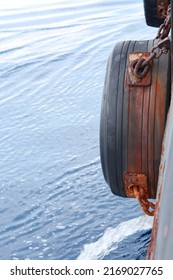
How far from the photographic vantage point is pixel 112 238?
12.5 ft

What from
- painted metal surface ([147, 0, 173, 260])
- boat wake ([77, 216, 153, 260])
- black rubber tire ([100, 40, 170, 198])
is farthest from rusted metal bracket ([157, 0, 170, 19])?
painted metal surface ([147, 0, 173, 260])

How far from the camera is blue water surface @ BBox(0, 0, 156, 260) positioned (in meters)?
3.83

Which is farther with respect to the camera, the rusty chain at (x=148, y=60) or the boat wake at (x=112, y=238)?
the boat wake at (x=112, y=238)

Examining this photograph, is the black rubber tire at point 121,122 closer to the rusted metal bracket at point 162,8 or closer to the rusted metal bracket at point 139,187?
the rusted metal bracket at point 139,187

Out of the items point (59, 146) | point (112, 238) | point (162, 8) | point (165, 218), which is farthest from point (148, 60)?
point (59, 146)

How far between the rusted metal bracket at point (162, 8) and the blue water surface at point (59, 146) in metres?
1.32

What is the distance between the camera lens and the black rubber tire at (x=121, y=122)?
2713 millimetres

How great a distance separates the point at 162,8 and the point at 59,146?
6.26 feet

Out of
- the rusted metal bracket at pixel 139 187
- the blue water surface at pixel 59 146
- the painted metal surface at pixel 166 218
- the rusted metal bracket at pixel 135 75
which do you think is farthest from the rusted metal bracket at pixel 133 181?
the painted metal surface at pixel 166 218

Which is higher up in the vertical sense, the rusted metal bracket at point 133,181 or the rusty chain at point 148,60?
the rusty chain at point 148,60

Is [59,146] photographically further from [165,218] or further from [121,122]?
[165,218]

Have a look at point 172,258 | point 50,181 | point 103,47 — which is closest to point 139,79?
point 172,258

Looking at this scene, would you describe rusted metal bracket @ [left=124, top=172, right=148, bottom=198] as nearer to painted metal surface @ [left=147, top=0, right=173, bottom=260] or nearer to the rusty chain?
the rusty chain

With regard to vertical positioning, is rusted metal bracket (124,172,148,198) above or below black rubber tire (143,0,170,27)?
below
